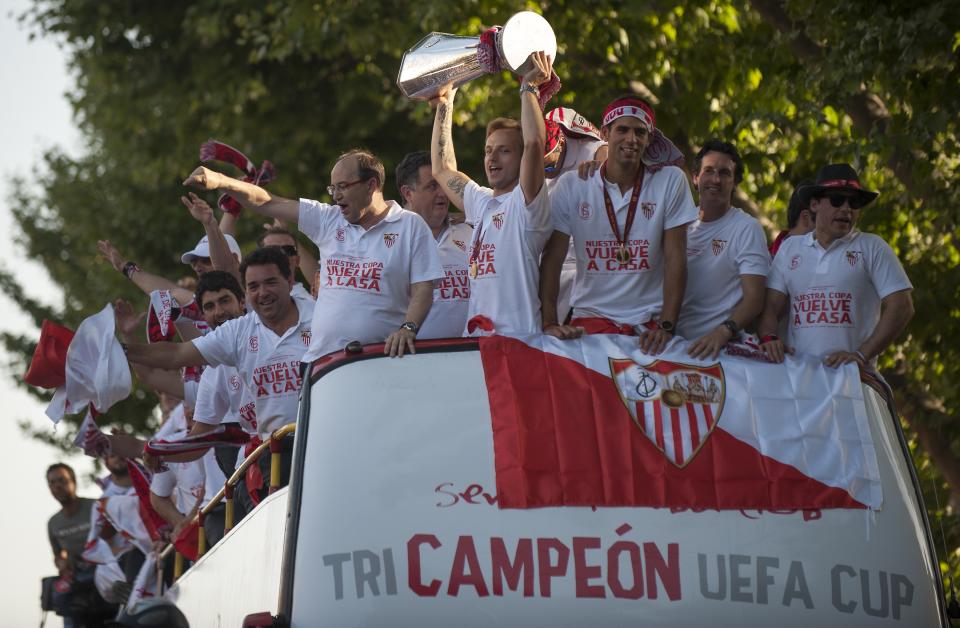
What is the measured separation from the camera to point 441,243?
28.3 feet

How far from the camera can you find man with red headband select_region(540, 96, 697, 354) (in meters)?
7.04

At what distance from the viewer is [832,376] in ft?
20.9

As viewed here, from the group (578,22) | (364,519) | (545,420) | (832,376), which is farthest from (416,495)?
(578,22)

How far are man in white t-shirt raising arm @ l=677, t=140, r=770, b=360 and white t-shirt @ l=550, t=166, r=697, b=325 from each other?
435mm

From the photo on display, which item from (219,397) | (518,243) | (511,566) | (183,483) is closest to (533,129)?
(518,243)

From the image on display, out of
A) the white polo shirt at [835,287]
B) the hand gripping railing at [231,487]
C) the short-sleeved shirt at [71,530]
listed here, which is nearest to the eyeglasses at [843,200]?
the white polo shirt at [835,287]

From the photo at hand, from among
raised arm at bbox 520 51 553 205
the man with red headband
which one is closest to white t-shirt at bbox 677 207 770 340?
the man with red headband

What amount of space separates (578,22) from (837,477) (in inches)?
452

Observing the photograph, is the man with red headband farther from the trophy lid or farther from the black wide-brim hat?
the black wide-brim hat

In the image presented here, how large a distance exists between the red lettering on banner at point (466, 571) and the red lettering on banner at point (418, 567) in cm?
6

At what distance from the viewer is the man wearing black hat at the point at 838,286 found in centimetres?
750

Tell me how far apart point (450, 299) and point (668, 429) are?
94.3 inches

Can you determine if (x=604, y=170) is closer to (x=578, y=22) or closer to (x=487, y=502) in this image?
(x=487, y=502)

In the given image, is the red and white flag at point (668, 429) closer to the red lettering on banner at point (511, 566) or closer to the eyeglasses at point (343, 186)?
the red lettering on banner at point (511, 566)
